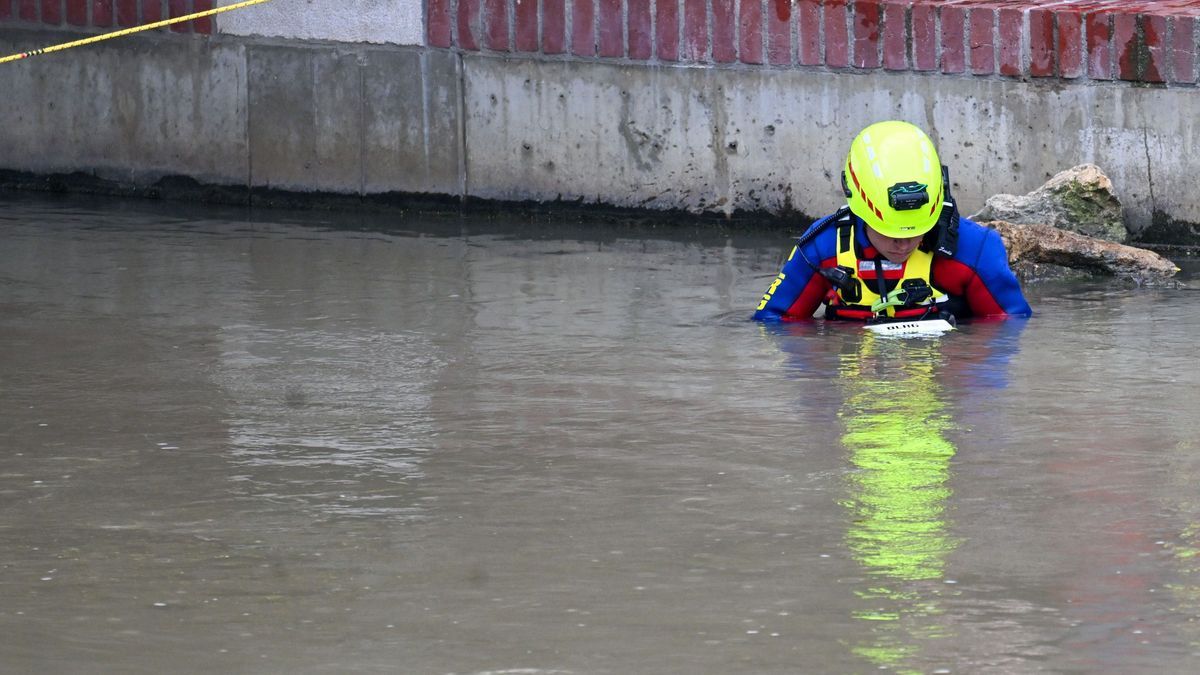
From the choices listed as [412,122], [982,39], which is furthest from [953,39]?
[412,122]

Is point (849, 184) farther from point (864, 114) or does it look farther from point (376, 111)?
point (376, 111)

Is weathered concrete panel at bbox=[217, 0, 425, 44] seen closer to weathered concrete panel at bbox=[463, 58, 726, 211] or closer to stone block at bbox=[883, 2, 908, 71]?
weathered concrete panel at bbox=[463, 58, 726, 211]

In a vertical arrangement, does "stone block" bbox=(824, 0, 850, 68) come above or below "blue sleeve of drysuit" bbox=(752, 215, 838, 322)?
above

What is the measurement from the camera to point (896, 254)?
24.0 feet

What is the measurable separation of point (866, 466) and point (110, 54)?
7381mm

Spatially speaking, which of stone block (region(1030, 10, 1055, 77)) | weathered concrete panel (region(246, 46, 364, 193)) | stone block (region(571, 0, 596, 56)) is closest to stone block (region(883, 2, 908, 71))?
stone block (region(1030, 10, 1055, 77))

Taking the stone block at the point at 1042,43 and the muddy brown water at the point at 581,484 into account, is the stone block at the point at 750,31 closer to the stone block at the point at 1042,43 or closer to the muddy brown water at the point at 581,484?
the stone block at the point at 1042,43

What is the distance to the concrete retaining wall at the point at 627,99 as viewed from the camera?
9.38 metres

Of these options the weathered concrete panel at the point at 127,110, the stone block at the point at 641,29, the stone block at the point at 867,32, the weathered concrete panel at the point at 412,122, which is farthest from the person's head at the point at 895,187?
the weathered concrete panel at the point at 127,110

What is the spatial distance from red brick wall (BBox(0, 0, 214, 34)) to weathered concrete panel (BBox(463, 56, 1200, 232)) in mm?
1656

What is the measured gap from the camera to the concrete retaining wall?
9.38 metres

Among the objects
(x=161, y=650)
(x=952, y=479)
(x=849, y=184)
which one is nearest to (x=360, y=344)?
(x=849, y=184)

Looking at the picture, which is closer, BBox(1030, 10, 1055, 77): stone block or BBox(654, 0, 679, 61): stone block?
BBox(1030, 10, 1055, 77): stone block

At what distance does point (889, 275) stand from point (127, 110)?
18.2 feet
